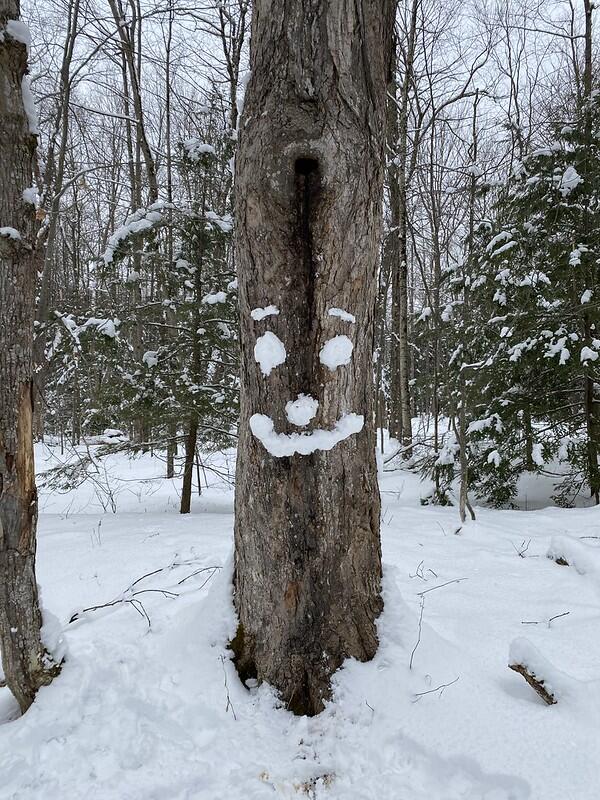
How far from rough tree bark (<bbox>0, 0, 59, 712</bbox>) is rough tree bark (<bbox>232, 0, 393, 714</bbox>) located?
86 centimetres

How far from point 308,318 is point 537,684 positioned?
172 cm

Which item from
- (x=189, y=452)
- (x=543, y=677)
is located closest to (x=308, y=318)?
(x=543, y=677)

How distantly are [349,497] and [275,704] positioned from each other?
0.90 metres

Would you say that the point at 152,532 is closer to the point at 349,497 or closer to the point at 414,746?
the point at 349,497

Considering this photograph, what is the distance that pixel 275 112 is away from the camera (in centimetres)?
179

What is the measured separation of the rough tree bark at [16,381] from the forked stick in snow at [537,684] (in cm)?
196

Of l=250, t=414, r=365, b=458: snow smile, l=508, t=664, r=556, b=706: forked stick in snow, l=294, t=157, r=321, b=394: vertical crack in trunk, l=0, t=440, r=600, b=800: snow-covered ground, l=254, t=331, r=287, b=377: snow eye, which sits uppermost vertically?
l=294, t=157, r=321, b=394: vertical crack in trunk

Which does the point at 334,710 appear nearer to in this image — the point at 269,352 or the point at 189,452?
the point at 269,352

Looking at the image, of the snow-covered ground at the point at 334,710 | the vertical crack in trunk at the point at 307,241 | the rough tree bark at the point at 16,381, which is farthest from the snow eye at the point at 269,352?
the snow-covered ground at the point at 334,710

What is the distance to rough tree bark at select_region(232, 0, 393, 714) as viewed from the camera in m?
1.78

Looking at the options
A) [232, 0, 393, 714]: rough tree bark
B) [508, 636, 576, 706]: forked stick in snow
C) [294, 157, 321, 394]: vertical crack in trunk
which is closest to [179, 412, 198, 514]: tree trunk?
[232, 0, 393, 714]: rough tree bark

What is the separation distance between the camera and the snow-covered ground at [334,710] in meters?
1.51

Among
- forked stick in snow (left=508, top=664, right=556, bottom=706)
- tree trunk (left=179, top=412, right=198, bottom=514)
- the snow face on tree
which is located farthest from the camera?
tree trunk (left=179, top=412, right=198, bottom=514)

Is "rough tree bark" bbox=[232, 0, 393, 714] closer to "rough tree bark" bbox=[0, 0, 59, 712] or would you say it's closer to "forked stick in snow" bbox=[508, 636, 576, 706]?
"forked stick in snow" bbox=[508, 636, 576, 706]
